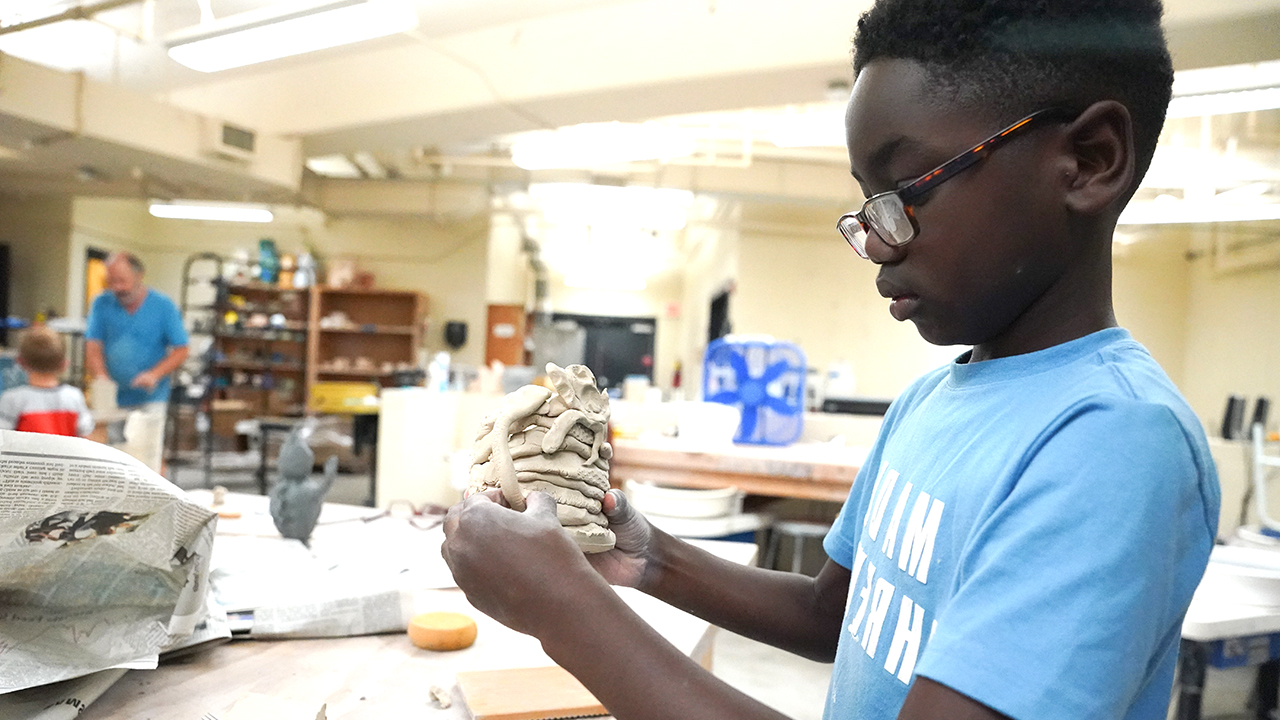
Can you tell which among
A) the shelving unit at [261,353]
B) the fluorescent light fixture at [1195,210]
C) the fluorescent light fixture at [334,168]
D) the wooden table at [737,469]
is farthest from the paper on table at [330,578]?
the shelving unit at [261,353]

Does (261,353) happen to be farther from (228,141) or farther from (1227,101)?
(1227,101)

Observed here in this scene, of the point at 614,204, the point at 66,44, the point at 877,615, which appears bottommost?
the point at 877,615

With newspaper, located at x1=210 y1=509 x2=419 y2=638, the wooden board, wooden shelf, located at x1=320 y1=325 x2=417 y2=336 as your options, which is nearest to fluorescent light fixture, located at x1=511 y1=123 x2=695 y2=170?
newspaper, located at x1=210 y1=509 x2=419 y2=638

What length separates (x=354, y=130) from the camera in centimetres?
620

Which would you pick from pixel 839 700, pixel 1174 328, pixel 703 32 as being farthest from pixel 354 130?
pixel 1174 328

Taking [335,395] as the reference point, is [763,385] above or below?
above

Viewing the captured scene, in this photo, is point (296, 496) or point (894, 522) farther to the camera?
point (296, 496)

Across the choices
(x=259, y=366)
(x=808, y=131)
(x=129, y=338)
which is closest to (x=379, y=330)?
(x=259, y=366)

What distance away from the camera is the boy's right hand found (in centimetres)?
109

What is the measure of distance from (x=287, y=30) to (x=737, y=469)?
2.99m

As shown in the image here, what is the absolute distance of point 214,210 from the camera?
28.8 ft

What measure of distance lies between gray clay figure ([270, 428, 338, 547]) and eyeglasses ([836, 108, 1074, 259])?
1342 millimetres

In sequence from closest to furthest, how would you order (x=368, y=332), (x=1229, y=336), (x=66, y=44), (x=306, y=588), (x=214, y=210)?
(x=306, y=588) < (x=66, y=44) < (x=1229, y=336) < (x=214, y=210) < (x=368, y=332)

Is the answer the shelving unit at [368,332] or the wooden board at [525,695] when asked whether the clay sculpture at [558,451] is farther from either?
the shelving unit at [368,332]
